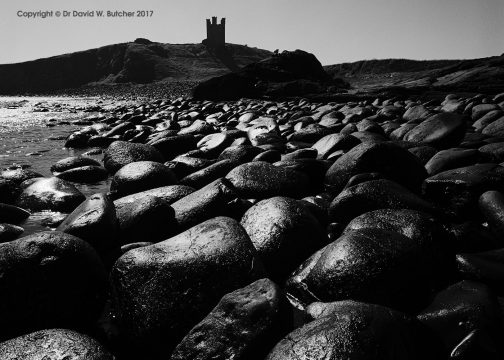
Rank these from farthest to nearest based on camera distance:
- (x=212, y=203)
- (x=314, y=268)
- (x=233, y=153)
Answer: (x=233, y=153), (x=212, y=203), (x=314, y=268)

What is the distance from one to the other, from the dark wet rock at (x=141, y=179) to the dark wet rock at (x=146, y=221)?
1.17m

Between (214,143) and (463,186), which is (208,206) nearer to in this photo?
(463,186)

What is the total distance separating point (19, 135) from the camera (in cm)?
1075

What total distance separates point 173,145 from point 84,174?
1600 millimetres

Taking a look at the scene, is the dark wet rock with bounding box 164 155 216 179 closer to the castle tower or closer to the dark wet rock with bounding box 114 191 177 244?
the dark wet rock with bounding box 114 191 177 244

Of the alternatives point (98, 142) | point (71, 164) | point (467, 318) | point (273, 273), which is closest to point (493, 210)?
point (467, 318)

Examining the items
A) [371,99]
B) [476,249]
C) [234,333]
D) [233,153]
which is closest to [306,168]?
[233,153]

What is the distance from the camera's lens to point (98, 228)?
280 centimetres

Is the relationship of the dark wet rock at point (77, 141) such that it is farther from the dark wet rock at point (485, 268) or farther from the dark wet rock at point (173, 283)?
the dark wet rock at point (485, 268)

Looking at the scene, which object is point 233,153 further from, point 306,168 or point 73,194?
point 73,194

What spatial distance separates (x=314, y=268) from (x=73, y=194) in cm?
297

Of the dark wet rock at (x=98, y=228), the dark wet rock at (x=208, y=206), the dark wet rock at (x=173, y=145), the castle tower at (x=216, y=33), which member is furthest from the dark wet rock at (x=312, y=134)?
the castle tower at (x=216, y=33)

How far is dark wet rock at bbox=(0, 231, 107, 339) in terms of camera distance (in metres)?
2.04

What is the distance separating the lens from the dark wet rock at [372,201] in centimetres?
302
